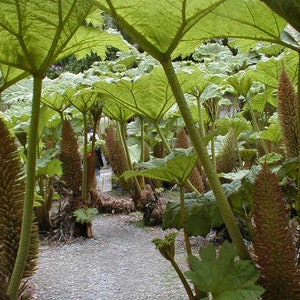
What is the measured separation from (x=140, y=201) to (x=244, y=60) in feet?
3.62

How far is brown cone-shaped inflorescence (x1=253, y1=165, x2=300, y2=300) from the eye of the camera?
0.87 m

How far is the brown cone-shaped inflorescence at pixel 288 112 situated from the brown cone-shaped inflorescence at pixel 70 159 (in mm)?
1449

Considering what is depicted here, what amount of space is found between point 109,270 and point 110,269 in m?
0.01

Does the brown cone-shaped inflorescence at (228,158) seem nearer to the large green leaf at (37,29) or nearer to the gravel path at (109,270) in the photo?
the gravel path at (109,270)

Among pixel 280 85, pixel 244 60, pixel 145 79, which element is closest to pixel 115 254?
pixel 145 79

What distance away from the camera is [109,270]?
190 cm

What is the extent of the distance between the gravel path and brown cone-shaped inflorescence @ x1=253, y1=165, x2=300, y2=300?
625mm

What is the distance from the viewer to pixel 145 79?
1.78 m

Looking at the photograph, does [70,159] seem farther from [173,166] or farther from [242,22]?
[242,22]

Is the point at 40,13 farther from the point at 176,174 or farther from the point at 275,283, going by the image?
the point at 275,283

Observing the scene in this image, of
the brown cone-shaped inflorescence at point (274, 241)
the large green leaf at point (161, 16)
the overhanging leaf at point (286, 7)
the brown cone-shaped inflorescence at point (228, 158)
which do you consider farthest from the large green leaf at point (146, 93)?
the overhanging leaf at point (286, 7)

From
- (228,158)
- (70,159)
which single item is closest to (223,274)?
(228,158)

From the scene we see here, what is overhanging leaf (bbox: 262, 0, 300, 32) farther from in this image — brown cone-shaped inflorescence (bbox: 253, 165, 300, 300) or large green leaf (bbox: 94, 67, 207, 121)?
large green leaf (bbox: 94, 67, 207, 121)

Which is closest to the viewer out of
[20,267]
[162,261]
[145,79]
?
[20,267]
